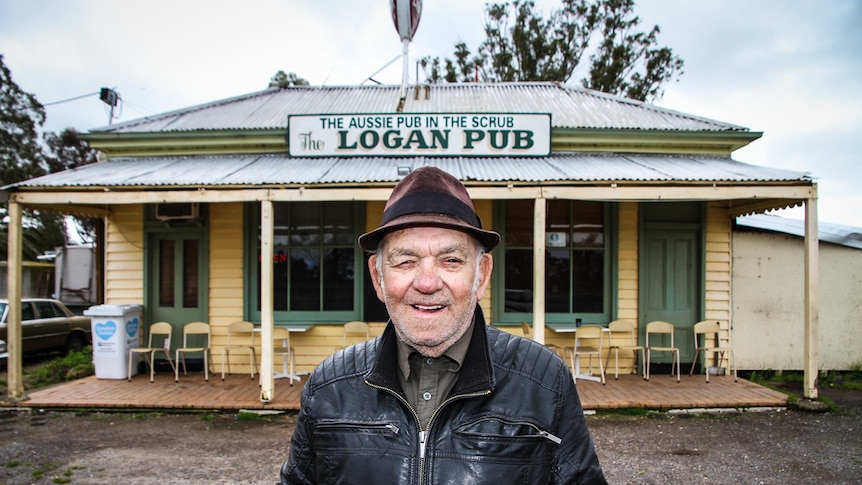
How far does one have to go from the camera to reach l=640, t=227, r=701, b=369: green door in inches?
307

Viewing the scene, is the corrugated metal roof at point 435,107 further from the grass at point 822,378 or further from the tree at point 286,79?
the tree at point 286,79

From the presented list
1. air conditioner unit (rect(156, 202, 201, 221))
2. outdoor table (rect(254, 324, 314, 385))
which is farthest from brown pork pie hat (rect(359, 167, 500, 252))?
air conditioner unit (rect(156, 202, 201, 221))

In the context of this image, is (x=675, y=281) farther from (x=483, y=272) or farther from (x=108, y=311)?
(x=108, y=311)

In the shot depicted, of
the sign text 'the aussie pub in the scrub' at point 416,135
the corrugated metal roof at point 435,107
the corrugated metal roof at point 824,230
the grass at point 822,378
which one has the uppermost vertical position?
the corrugated metal roof at point 435,107

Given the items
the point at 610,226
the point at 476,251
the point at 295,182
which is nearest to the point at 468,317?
the point at 476,251

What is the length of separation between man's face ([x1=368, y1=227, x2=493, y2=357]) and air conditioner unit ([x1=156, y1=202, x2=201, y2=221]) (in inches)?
278

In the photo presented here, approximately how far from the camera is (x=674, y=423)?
231 inches

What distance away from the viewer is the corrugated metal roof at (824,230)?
26.7ft

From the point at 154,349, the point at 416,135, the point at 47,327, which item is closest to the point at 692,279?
the point at 416,135

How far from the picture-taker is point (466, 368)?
1.48 m

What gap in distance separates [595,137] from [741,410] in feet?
Answer: 13.9

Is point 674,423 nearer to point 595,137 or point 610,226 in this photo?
point 610,226

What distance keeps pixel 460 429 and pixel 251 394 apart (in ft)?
19.6

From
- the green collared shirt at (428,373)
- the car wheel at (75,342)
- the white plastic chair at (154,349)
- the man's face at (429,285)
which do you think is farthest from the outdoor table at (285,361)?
the man's face at (429,285)
